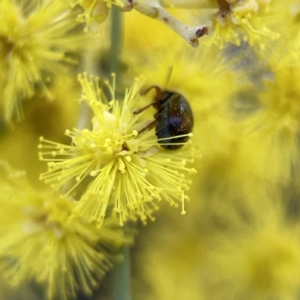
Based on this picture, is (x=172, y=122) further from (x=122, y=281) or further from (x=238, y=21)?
(x=122, y=281)

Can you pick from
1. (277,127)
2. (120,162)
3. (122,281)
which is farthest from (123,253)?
(277,127)

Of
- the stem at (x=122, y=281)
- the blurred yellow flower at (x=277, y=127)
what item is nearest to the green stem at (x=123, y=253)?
the stem at (x=122, y=281)

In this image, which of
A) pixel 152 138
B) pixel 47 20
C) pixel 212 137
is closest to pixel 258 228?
pixel 212 137

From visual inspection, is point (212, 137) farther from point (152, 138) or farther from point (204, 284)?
point (204, 284)

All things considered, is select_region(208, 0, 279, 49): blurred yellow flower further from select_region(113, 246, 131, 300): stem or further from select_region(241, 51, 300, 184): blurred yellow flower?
select_region(113, 246, 131, 300): stem

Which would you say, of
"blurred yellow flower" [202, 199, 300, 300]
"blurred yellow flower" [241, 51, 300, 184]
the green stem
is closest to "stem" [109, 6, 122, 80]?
the green stem

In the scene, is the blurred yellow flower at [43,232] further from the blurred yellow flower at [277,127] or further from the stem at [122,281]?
the blurred yellow flower at [277,127]
